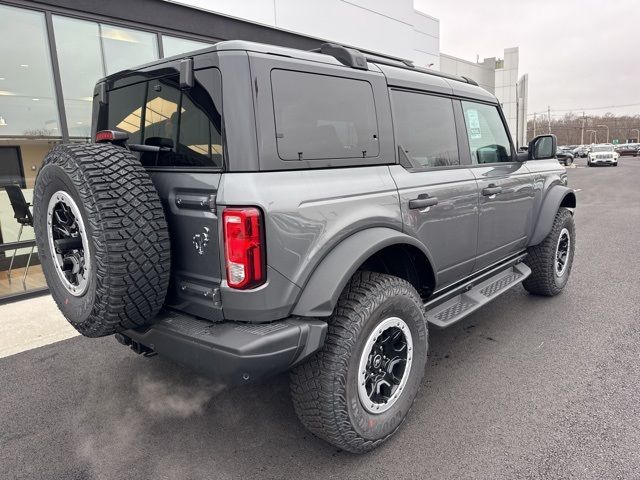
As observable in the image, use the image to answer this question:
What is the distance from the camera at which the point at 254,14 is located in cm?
761

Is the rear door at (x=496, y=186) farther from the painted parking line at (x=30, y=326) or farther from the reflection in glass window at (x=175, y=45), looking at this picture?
the reflection in glass window at (x=175, y=45)

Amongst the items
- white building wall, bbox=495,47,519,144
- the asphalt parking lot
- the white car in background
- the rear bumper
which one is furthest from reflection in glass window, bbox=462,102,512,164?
the white car in background

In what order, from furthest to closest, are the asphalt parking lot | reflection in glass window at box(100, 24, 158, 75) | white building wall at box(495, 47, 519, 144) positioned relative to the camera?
white building wall at box(495, 47, 519, 144) < reflection in glass window at box(100, 24, 158, 75) < the asphalt parking lot

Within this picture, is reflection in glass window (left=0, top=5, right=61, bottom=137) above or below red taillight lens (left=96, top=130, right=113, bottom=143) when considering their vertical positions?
above

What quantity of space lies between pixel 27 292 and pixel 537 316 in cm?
571

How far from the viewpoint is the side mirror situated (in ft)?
13.4

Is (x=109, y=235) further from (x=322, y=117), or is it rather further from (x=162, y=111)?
(x=322, y=117)

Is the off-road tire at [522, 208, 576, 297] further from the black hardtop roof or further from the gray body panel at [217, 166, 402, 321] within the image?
the gray body panel at [217, 166, 402, 321]

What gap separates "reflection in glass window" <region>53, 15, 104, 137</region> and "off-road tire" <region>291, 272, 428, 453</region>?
5.18 m

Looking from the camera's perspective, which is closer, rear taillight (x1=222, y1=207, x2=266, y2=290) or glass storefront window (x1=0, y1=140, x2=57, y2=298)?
rear taillight (x1=222, y1=207, x2=266, y2=290)

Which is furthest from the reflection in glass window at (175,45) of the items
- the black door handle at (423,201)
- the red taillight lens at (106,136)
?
the black door handle at (423,201)

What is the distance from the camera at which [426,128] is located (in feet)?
9.80

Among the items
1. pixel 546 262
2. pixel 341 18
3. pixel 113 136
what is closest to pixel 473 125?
pixel 546 262

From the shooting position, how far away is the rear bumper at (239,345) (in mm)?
1897
